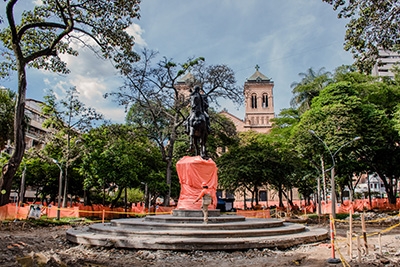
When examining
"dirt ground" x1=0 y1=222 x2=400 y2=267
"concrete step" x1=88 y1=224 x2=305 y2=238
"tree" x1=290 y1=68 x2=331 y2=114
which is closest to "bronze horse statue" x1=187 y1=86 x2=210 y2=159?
"concrete step" x1=88 y1=224 x2=305 y2=238

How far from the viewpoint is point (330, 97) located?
89.1 ft

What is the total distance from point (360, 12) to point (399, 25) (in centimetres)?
125

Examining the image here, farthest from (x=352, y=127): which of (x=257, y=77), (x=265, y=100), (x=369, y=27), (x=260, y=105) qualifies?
(x=257, y=77)

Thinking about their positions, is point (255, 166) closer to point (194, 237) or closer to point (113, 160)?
point (113, 160)

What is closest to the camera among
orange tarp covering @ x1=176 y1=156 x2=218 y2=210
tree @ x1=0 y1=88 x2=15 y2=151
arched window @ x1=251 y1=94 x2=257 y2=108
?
orange tarp covering @ x1=176 y1=156 x2=218 y2=210

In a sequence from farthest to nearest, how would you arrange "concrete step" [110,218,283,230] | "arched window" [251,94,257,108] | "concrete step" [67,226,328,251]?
"arched window" [251,94,257,108] → "concrete step" [110,218,283,230] → "concrete step" [67,226,328,251]

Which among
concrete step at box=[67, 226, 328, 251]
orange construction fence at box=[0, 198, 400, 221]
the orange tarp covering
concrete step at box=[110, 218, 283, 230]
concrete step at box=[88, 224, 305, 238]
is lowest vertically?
orange construction fence at box=[0, 198, 400, 221]

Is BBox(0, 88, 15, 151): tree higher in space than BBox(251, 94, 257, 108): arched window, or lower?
lower

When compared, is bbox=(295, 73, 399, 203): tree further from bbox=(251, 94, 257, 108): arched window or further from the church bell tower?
bbox=(251, 94, 257, 108): arched window

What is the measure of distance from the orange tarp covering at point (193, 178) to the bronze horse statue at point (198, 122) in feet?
1.65

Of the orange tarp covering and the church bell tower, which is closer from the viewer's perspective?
the orange tarp covering

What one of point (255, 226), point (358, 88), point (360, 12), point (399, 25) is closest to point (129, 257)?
point (255, 226)

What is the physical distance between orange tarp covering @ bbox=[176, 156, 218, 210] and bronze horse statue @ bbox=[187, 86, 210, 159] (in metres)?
0.50

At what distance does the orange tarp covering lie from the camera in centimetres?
1239
